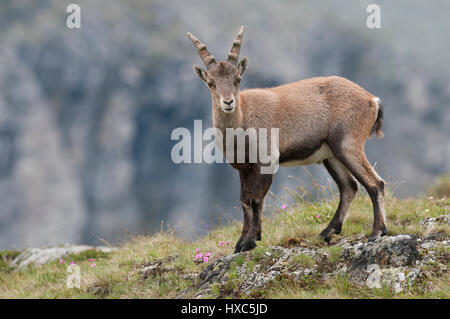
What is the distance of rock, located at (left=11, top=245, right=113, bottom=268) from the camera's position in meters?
13.4

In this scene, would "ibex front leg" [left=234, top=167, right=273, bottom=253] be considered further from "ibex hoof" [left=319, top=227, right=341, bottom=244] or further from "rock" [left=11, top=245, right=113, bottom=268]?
"rock" [left=11, top=245, right=113, bottom=268]

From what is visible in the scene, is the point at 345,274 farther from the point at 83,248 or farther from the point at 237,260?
the point at 83,248

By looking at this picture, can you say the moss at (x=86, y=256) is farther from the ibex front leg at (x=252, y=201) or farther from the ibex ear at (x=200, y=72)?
the ibex ear at (x=200, y=72)

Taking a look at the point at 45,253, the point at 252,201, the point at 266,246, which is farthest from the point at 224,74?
the point at 45,253

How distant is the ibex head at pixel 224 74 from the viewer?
6.61m

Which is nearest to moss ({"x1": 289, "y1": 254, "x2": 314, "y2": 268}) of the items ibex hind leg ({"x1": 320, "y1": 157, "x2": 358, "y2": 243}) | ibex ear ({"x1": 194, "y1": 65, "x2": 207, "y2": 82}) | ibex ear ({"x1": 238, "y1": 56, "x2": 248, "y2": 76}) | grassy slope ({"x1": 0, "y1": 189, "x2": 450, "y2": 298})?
grassy slope ({"x1": 0, "y1": 189, "x2": 450, "y2": 298})

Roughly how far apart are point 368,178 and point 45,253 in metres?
10.5

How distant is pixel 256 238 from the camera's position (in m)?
7.38

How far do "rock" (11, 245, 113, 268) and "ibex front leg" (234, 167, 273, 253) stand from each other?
7320mm

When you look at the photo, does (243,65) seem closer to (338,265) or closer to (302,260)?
(302,260)

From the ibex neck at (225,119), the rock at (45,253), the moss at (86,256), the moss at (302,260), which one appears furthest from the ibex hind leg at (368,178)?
the rock at (45,253)

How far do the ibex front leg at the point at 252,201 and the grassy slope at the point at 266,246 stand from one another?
375 millimetres

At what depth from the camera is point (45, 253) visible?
45.3ft
